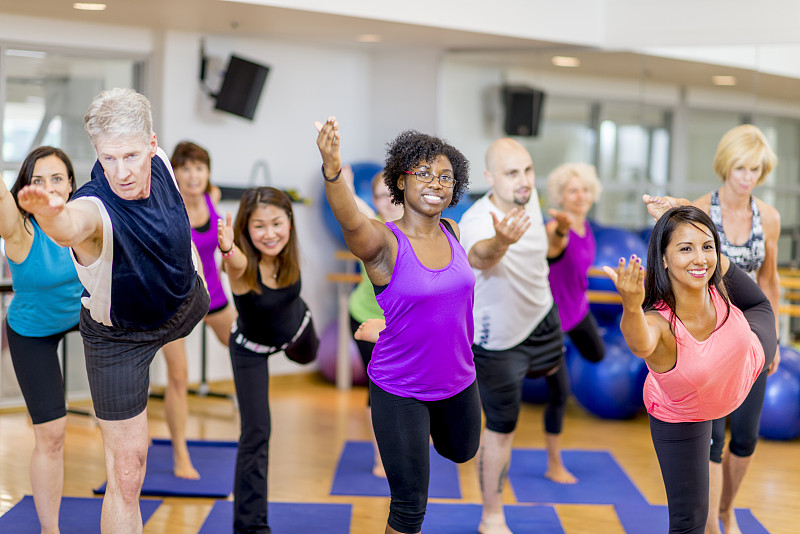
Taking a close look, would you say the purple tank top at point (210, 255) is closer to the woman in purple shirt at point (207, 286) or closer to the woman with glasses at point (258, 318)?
the woman in purple shirt at point (207, 286)

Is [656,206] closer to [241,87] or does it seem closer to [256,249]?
[256,249]

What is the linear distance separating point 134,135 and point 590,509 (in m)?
2.69

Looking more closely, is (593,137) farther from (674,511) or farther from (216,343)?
(674,511)

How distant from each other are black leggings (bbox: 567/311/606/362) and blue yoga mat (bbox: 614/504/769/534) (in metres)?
0.86

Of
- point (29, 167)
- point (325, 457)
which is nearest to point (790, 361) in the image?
point (325, 457)

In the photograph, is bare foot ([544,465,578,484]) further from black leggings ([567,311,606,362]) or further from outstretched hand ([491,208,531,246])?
outstretched hand ([491,208,531,246])

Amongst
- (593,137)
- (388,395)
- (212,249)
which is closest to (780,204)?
(593,137)

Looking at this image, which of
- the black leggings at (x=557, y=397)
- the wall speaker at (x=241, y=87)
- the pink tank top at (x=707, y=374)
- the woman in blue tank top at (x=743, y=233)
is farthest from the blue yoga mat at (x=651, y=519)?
the wall speaker at (x=241, y=87)

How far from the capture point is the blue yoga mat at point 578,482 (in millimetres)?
4109

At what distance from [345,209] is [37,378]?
153 centimetres

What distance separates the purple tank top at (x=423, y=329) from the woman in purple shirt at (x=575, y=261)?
1637mm

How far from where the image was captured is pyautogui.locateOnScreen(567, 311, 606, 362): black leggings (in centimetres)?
449

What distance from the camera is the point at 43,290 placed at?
10.3ft

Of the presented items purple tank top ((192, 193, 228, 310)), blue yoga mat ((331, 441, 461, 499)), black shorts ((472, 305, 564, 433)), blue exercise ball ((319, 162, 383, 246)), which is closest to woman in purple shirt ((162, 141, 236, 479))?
purple tank top ((192, 193, 228, 310))
